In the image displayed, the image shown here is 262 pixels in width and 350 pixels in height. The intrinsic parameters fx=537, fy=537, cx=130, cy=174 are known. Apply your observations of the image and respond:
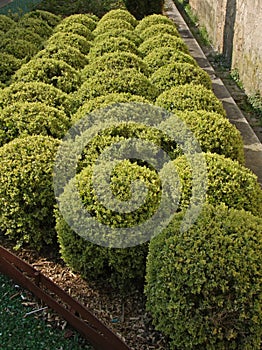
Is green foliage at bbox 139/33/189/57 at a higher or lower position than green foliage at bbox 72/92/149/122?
lower

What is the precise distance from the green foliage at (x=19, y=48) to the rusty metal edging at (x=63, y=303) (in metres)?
4.02

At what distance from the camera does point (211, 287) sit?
3.17 m

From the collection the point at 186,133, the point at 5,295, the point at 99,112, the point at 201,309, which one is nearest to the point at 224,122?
the point at 186,133

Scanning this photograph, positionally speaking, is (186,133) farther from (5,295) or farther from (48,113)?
(5,295)

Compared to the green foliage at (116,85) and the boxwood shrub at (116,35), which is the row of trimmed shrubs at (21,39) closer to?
the boxwood shrub at (116,35)

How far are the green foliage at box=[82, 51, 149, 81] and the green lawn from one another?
3056mm

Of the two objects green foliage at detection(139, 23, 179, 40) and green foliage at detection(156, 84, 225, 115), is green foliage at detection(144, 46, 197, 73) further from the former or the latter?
green foliage at detection(139, 23, 179, 40)

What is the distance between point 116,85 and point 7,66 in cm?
212

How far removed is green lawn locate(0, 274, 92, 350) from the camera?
11.8 ft

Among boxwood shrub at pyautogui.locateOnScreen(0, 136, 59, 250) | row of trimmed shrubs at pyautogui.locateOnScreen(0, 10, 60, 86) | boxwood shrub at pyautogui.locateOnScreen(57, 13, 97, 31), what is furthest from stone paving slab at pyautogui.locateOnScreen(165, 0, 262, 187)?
row of trimmed shrubs at pyautogui.locateOnScreen(0, 10, 60, 86)

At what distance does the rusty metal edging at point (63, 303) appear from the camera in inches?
137

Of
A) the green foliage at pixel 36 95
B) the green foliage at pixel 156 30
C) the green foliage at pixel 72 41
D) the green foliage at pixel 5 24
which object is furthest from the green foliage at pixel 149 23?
A: the green foliage at pixel 36 95

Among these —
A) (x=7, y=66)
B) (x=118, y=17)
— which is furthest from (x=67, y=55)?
(x=118, y=17)

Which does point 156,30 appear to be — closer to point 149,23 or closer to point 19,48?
point 149,23
